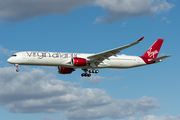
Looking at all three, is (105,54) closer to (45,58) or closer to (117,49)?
(117,49)

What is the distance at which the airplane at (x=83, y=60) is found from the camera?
61469 mm

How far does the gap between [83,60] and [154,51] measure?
749 inches

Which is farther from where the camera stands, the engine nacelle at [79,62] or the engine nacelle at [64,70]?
the engine nacelle at [64,70]

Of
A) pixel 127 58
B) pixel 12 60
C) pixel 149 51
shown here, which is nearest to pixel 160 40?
pixel 149 51

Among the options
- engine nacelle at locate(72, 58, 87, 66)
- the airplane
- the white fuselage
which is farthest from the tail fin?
engine nacelle at locate(72, 58, 87, 66)

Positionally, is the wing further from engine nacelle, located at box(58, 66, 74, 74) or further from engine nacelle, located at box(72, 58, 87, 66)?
engine nacelle, located at box(58, 66, 74, 74)

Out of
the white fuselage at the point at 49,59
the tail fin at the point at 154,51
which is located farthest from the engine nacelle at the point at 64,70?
the tail fin at the point at 154,51

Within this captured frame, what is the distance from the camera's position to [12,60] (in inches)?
2421

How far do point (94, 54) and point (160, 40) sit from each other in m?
18.9

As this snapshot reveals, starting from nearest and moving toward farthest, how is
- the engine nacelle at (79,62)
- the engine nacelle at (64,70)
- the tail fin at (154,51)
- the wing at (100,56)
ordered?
the wing at (100,56), the engine nacelle at (79,62), the engine nacelle at (64,70), the tail fin at (154,51)

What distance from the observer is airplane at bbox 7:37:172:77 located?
202 ft

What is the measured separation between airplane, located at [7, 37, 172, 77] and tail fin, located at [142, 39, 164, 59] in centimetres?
26

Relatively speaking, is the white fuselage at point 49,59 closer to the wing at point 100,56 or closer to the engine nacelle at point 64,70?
the wing at point 100,56

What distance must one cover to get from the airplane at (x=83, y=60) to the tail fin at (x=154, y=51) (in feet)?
0.86
